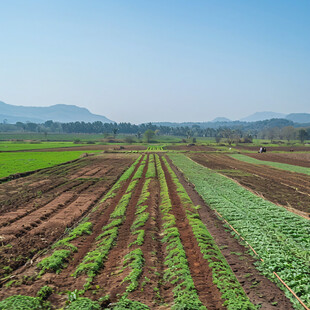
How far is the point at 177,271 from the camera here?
11078 mm

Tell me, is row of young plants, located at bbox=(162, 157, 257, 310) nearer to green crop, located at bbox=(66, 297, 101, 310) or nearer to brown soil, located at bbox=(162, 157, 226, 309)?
brown soil, located at bbox=(162, 157, 226, 309)

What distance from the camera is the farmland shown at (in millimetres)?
9508

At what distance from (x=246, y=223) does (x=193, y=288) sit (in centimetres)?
837

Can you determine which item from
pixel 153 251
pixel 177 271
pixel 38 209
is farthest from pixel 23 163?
pixel 177 271

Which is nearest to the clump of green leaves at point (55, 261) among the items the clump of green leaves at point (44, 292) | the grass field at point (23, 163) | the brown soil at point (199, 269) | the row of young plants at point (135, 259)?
the clump of green leaves at point (44, 292)

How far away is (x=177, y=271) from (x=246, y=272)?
9.71 ft

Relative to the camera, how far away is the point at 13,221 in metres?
17.9

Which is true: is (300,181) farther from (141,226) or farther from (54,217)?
(54,217)

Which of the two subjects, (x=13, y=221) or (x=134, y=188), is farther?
(x=134, y=188)

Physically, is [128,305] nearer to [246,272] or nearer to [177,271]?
[177,271]

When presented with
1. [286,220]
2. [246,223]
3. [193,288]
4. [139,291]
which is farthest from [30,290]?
[286,220]

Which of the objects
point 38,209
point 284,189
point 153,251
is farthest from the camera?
point 284,189

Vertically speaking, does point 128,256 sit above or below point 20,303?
below

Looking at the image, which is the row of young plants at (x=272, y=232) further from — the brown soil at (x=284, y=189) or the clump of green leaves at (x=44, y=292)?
the clump of green leaves at (x=44, y=292)
